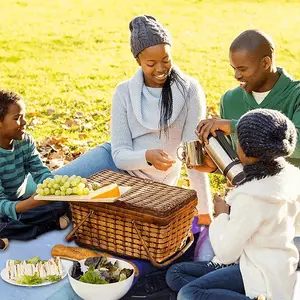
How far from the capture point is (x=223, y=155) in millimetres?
3201

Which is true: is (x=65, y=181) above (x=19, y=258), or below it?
above

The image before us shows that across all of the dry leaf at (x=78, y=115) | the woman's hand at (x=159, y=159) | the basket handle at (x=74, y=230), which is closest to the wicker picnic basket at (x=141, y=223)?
the basket handle at (x=74, y=230)

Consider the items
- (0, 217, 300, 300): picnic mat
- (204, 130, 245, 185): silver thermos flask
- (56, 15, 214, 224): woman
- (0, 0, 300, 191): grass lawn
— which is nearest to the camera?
(0, 217, 300, 300): picnic mat

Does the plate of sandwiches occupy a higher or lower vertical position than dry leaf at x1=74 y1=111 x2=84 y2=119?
higher

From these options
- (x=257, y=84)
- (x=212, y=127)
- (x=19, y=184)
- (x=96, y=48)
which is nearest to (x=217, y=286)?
(x=212, y=127)

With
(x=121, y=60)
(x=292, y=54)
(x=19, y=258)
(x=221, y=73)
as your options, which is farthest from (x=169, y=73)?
(x=292, y=54)

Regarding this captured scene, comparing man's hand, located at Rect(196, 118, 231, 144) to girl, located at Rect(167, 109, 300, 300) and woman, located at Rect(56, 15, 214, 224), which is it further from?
girl, located at Rect(167, 109, 300, 300)

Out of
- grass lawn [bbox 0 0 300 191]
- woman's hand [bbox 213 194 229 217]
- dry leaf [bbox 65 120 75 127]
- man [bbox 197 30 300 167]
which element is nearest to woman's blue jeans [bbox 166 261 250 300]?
woman's hand [bbox 213 194 229 217]

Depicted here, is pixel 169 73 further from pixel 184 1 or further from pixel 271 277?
pixel 184 1

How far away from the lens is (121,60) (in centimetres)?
856

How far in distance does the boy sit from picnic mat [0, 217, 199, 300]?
0.18ft

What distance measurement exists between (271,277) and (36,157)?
1.68 m

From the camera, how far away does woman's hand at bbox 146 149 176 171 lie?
3.42 m

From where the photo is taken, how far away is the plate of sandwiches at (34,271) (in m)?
3.04
